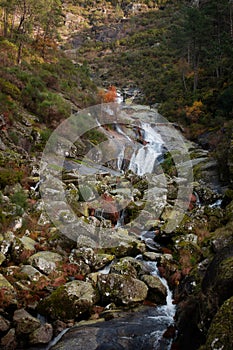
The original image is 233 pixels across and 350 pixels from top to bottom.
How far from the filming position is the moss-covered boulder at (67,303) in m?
9.47

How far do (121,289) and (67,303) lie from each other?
1768 millimetres

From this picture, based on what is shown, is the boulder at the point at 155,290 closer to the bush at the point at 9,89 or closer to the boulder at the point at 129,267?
the boulder at the point at 129,267

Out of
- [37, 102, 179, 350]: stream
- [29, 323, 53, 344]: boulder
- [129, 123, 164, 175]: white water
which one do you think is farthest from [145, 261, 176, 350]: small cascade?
[129, 123, 164, 175]: white water

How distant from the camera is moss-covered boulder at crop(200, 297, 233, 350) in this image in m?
5.05

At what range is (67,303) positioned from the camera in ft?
31.5

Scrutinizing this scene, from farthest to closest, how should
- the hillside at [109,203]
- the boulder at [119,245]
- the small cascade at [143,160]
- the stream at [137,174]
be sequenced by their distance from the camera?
the small cascade at [143,160]
the boulder at [119,245]
the hillside at [109,203]
the stream at [137,174]

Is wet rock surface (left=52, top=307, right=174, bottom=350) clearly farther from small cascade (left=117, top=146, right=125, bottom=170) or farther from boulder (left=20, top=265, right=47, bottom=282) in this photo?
small cascade (left=117, top=146, right=125, bottom=170)

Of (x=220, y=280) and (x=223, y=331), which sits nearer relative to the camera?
(x=223, y=331)

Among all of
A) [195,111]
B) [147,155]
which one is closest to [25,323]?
[147,155]

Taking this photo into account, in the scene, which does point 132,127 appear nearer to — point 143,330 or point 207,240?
point 207,240

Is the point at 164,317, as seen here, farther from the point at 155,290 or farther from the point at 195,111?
the point at 195,111

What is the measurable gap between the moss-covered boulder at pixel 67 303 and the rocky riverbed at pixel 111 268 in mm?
30

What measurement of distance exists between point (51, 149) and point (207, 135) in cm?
1531

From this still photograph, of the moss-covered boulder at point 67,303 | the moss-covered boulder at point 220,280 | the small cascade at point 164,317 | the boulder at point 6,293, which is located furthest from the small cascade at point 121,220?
the moss-covered boulder at point 220,280
